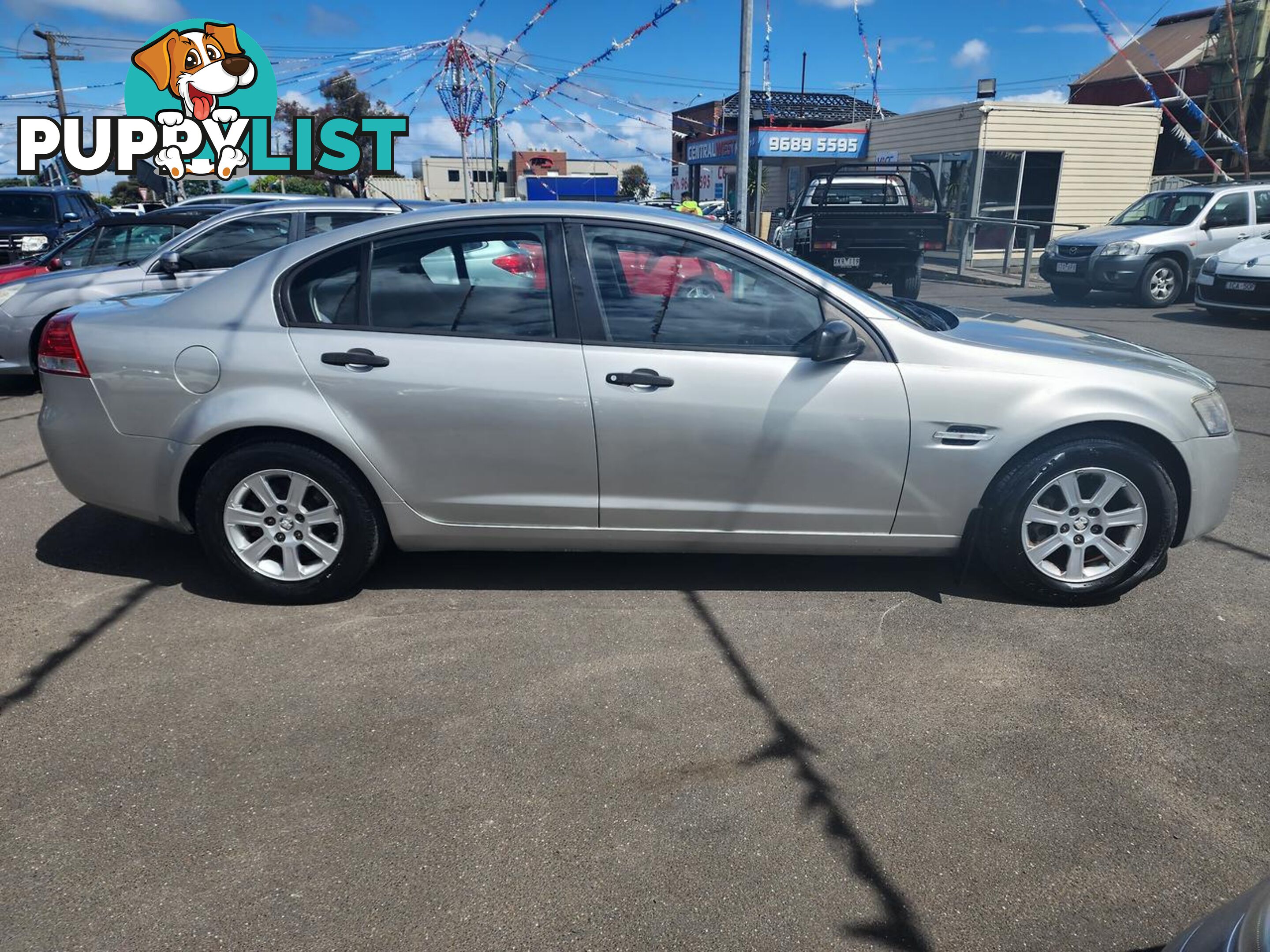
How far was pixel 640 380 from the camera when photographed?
3736mm

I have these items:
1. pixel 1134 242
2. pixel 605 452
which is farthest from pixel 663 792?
pixel 1134 242

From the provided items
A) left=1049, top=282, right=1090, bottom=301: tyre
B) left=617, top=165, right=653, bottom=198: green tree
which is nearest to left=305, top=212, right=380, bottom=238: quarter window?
left=1049, top=282, right=1090, bottom=301: tyre

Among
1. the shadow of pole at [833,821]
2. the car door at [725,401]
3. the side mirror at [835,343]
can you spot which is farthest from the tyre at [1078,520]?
the shadow of pole at [833,821]

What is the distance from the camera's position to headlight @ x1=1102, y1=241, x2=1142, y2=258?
14.2 meters

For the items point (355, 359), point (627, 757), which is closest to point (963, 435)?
point (627, 757)

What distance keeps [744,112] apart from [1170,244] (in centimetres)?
667

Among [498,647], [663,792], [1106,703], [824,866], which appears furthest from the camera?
[498,647]

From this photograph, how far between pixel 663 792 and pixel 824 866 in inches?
20.6

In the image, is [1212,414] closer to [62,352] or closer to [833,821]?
[833,821]

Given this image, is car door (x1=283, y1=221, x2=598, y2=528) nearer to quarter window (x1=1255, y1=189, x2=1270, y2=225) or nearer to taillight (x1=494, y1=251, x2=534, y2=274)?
taillight (x1=494, y1=251, x2=534, y2=274)

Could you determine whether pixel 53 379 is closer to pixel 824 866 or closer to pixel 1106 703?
pixel 824 866

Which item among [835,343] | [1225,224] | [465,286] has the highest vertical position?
[1225,224]

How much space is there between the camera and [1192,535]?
4059 millimetres

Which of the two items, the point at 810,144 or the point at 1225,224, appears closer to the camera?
the point at 1225,224
